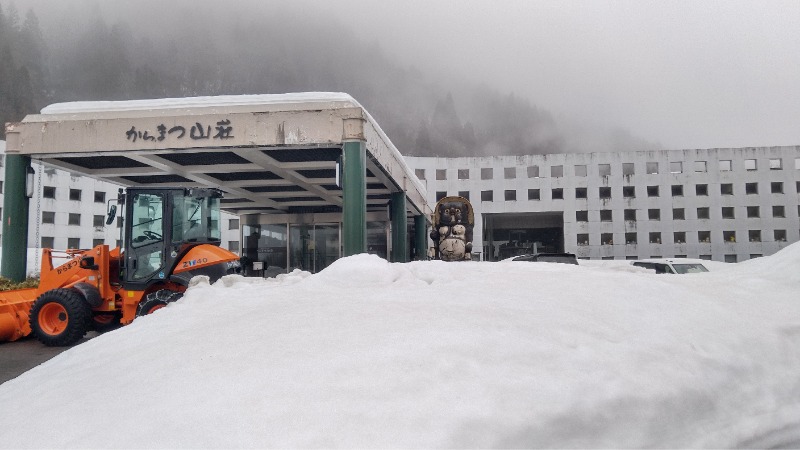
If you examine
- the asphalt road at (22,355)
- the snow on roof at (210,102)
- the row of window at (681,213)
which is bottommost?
the asphalt road at (22,355)

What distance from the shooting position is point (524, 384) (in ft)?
8.55

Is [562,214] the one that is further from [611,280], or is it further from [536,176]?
[611,280]

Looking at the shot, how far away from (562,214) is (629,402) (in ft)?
166

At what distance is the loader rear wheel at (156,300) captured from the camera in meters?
8.27

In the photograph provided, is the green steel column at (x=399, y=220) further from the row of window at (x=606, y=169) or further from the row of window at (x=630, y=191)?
the row of window at (x=606, y=169)

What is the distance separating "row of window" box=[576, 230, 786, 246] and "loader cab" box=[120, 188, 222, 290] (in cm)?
4556

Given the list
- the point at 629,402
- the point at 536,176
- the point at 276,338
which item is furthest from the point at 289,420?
the point at 536,176

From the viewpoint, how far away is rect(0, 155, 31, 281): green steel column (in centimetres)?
1223

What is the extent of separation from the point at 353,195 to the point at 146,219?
419 cm

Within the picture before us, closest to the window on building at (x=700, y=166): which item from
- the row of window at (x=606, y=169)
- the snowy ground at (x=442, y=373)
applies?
the row of window at (x=606, y=169)

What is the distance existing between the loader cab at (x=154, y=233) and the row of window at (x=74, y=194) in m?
45.1

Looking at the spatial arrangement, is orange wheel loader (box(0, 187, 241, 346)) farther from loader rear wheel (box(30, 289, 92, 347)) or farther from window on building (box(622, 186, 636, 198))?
window on building (box(622, 186, 636, 198))

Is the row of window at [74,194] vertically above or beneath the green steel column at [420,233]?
above

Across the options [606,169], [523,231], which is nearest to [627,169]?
[606,169]
